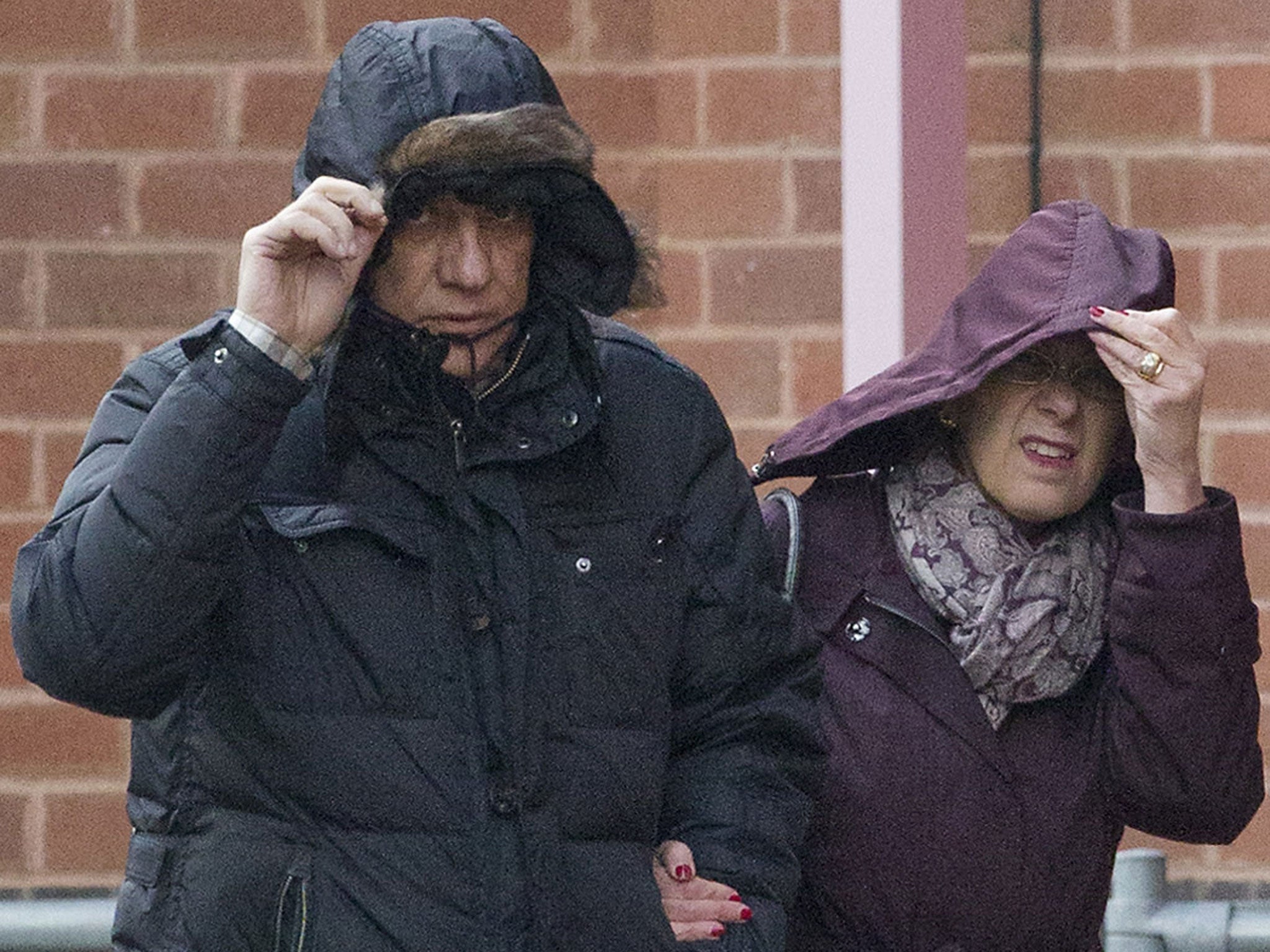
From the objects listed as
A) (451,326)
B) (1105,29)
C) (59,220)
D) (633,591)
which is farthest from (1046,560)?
(59,220)

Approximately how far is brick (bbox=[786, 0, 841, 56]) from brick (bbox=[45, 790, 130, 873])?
60.1 inches

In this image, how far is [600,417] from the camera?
2.35 metres

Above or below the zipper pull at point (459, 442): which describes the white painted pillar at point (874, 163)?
above

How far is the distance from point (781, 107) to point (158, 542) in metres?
1.76

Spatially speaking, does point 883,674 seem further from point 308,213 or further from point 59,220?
point 59,220

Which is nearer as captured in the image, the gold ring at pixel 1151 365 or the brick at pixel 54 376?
the gold ring at pixel 1151 365

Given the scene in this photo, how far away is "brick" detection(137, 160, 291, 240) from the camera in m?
3.75

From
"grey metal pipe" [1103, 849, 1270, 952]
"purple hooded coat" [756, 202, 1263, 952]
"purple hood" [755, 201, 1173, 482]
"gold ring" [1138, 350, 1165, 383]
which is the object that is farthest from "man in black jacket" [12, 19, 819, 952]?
"grey metal pipe" [1103, 849, 1270, 952]

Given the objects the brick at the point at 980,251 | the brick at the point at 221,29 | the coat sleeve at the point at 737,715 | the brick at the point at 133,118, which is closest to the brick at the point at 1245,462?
the brick at the point at 980,251

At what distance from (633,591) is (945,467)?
56 cm

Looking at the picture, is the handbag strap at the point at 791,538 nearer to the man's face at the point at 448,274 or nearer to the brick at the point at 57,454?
the man's face at the point at 448,274

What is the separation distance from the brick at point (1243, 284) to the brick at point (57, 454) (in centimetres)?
171

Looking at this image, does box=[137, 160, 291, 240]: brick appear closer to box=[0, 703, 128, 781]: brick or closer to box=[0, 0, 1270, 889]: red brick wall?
box=[0, 0, 1270, 889]: red brick wall

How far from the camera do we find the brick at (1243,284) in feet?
11.8
